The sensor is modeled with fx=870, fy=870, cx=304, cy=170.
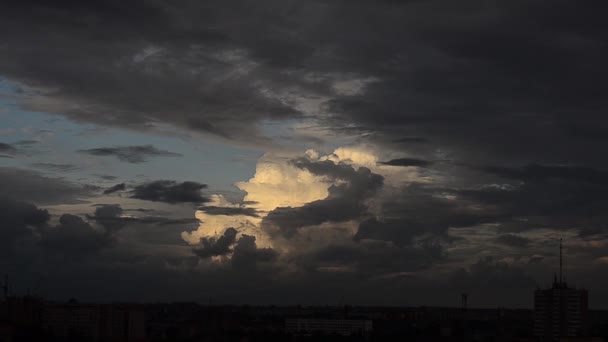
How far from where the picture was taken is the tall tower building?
127750mm

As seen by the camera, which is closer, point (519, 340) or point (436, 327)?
point (519, 340)

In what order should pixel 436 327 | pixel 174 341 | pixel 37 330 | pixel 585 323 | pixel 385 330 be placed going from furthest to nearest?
pixel 385 330, pixel 436 327, pixel 585 323, pixel 174 341, pixel 37 330

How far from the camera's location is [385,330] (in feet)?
592

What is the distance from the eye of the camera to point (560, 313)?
425 feet

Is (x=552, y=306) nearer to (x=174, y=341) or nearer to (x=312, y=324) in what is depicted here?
(x=174, y=341)

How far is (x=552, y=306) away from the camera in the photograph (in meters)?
130

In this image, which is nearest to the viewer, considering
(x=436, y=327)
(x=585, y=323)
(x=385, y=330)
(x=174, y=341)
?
(x=174, y=341)

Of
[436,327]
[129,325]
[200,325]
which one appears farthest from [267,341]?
[436,327]

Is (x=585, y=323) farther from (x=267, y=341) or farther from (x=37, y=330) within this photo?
(x=37, y=330)

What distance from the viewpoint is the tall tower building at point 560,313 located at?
128 m

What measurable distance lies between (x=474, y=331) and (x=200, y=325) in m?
51.3

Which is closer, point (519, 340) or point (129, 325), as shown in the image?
point (519, 340)

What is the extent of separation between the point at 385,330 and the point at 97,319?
2559 inches

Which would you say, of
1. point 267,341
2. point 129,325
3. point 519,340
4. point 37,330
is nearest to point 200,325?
point 129,325
